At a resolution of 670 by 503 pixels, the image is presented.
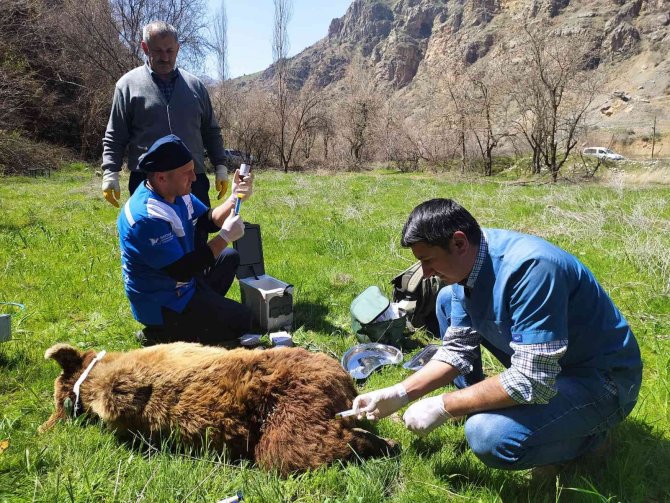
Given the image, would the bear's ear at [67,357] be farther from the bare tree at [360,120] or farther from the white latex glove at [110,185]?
the bare tree at [360,120]

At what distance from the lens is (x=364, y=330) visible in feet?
11.9

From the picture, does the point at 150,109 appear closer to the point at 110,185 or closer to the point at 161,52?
the point at 161,52

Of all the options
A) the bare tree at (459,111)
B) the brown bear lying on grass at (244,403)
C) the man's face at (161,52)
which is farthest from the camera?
the bare tree at (459,111)

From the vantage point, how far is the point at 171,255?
10.1 feet

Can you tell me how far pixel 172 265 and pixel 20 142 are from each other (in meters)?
18.7

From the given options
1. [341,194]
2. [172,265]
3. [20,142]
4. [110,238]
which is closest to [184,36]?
[20,142]

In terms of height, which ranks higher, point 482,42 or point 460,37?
point 460,37

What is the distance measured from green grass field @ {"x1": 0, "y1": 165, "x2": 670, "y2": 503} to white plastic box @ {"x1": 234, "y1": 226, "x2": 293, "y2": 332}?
22cm

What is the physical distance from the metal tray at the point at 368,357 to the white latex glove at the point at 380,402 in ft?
3.32

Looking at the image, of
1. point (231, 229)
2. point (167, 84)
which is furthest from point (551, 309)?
point (167, 84)

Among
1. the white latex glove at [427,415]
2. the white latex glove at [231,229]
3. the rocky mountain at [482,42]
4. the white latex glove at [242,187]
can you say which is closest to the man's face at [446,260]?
the white latex glove at [427,415]

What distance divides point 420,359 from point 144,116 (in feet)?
10.5

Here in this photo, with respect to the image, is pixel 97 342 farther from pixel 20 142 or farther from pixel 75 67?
pixel 75 67

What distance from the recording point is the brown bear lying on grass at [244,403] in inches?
81.1
